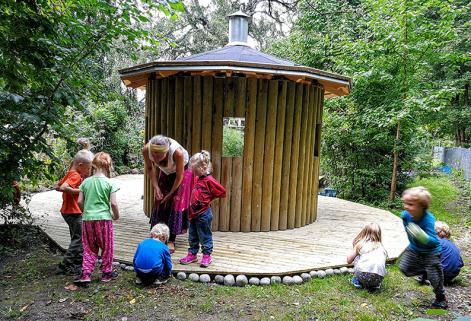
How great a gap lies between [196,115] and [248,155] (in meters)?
1.09

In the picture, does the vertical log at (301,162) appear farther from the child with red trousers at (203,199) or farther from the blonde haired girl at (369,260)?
the child with red trousers at (203,199)

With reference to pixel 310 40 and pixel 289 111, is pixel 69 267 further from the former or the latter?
pixel 310 40

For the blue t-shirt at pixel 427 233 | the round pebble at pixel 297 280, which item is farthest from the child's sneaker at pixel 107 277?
the blue t-shirt at pixel 427 233

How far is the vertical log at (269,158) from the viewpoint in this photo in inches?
245

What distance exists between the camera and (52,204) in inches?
313

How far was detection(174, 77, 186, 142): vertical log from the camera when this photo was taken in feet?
20.5

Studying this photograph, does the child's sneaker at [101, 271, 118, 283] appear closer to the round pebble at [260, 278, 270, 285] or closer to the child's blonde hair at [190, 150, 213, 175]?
the child's blonde hair at [190, 150, 213, 175]

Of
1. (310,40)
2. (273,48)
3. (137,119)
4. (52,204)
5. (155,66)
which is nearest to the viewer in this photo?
(155,66)

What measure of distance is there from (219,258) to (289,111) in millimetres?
2901

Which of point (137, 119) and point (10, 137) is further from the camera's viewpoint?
point (137, 119)

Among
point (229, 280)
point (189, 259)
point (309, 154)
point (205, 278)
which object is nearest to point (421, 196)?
point (229, 280)

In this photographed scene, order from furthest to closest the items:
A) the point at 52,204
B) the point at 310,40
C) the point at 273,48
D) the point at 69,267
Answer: the point at 273,48
the point at 310,40
the point at 52,204
the point at 69,267

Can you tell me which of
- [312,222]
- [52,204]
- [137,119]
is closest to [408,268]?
[312,222]

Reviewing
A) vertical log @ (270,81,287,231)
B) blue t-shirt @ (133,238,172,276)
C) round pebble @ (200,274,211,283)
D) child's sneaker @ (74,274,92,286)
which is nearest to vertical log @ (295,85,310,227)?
vertical log @ (270,81,287,231)
